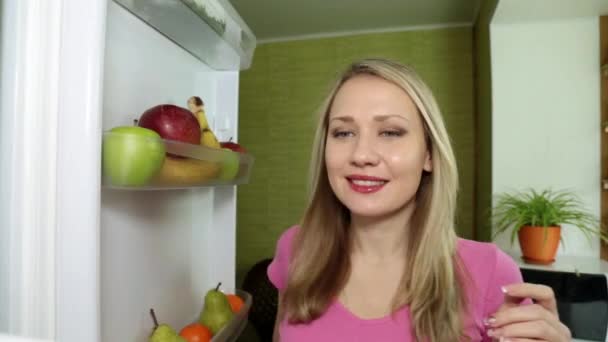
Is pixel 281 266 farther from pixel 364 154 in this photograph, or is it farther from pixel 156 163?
pixel 156 163

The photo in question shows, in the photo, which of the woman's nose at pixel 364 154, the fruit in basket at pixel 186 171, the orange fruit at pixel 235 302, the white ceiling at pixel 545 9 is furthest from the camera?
the white ceiling at pixel 545 9

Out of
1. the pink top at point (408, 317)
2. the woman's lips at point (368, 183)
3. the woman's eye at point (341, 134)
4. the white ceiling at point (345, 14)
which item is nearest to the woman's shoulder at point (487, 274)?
the pink top at point (408, 317)

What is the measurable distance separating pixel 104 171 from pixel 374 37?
2156 millimetres

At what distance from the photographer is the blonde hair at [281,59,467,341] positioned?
27.2 inches

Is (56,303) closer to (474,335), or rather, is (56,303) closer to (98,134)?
(98,134)

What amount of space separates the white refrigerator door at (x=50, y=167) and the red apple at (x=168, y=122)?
0.15 meters

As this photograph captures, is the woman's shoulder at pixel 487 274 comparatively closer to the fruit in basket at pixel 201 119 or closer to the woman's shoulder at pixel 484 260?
the woman's shoulder at pixel 484 260

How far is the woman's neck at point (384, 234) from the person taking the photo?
792 mm

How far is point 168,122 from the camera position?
0.59m

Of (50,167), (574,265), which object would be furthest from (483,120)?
(50,167)

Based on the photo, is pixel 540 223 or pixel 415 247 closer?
pixel 415 247

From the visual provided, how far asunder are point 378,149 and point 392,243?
0.24 m

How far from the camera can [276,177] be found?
2.45 m

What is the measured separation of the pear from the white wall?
4.12 ft
